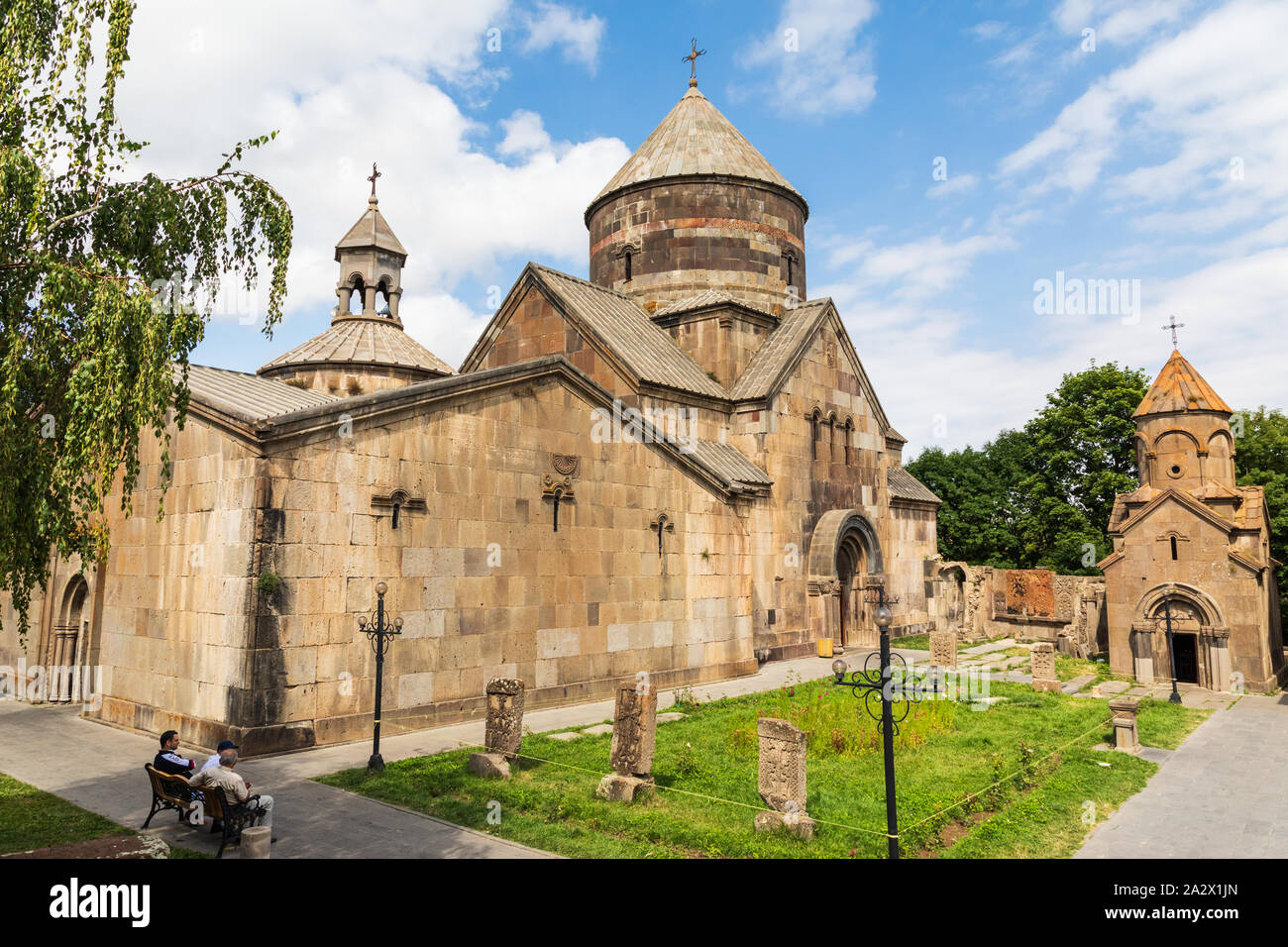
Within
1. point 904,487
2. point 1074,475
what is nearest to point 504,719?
point 904,487

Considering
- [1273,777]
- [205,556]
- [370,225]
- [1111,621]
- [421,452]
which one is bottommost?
[1273,777]

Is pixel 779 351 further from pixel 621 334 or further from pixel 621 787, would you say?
pixel 621 787

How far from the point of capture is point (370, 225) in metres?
27.7

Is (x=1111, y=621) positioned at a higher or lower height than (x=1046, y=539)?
lower

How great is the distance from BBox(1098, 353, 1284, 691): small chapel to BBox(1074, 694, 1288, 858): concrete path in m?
5.80

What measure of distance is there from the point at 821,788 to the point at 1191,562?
51.1 feet

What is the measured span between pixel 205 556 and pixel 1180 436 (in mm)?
24258

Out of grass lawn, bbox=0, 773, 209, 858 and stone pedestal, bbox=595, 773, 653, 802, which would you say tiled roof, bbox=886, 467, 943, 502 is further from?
grass lawn, bbox=0, 773, 209, 858

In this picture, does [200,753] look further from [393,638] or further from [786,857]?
[786,857]

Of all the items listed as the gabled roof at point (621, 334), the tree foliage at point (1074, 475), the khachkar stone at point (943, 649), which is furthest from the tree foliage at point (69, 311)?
the tree foliage at point (1074, 475)

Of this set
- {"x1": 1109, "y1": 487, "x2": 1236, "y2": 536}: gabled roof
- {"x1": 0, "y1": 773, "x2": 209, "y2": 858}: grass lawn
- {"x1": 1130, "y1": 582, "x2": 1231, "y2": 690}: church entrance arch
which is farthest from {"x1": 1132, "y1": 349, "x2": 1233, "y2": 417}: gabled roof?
{"x1": 0, "y1": 773, "x2": 209, "y2": 858}: grass lawn

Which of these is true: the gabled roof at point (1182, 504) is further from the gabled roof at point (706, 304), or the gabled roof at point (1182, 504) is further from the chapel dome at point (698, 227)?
the chapel dome at point (698, 227)

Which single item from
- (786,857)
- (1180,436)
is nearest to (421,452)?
(786,857)
